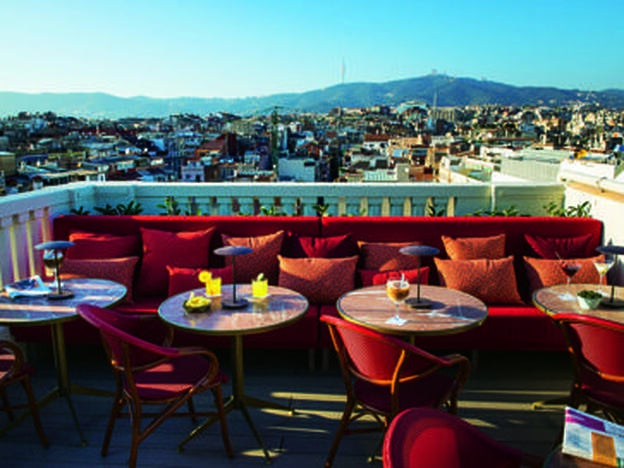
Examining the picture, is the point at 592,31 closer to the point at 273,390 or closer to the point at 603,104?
the point at 273,390

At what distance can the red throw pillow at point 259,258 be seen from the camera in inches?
166

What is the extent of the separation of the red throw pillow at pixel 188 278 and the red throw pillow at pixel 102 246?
22.7 inches

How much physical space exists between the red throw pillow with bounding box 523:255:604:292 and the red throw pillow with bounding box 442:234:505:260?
265 mm

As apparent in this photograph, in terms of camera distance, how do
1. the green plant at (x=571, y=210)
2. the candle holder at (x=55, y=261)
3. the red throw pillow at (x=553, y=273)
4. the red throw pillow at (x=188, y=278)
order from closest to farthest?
1. the candle holder at (x=55, y=261)
2. the red throw pillow at (x=553, y=273)
3. the red throw pillow at (x=188, y=278)
4. the green plant at (x=571, y=210)

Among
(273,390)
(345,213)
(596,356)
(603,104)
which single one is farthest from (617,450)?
(603,104)

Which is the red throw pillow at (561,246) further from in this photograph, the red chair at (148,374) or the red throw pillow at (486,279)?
the red chair at (148,374)

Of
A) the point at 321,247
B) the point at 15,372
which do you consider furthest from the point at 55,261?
the point at 321,247

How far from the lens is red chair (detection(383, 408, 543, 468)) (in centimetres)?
134

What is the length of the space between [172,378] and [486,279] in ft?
7.79

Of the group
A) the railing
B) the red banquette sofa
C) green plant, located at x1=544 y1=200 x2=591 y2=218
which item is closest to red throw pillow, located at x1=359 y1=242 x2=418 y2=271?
the red banquette sofa

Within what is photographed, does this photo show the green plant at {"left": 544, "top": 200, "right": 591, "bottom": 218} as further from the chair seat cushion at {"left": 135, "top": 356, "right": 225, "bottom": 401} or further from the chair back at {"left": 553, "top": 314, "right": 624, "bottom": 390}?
the chair seat cushion at {"left": 135, "top": 356, "right": 225, "bottom": 401}

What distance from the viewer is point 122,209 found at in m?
5.25

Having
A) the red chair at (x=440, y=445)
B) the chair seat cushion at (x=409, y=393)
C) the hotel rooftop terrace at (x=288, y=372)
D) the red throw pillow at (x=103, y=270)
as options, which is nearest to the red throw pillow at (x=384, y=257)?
the hotel rooftop terrace at (x=288, y=372)

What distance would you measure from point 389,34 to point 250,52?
12.1m
